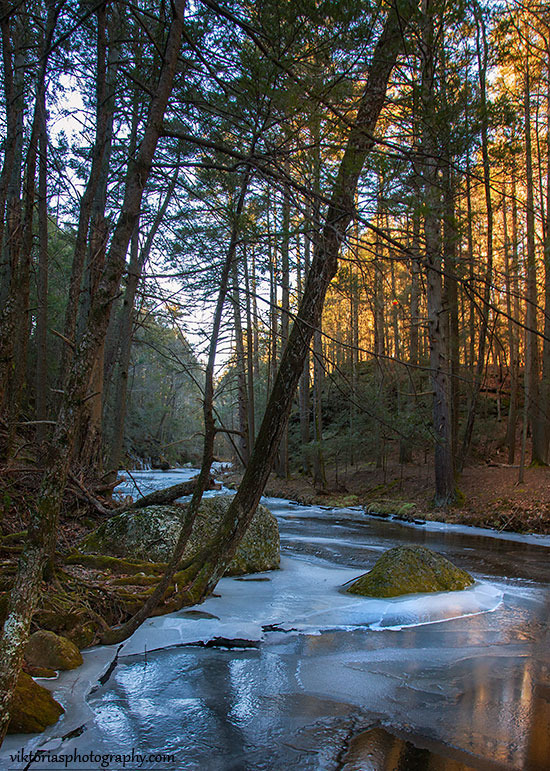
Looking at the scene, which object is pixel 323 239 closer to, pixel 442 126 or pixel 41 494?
pixel 442 126

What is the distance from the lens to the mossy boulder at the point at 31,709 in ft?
9.38

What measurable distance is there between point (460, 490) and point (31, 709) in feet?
45.1

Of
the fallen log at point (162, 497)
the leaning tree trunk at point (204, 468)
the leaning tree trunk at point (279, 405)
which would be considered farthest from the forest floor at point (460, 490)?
the leaning tree trunk at point (204, 468)

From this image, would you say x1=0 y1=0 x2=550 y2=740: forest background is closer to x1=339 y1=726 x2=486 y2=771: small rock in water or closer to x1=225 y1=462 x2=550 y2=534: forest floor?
x1=339 y1=726 x2=486 y2=771: small rock in water

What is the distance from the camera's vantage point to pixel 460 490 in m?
14.7

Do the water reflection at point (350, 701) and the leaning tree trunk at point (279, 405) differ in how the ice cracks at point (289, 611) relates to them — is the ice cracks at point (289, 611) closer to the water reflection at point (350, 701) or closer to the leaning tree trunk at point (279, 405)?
the water reflection at point (350, 701)

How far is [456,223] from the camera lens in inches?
155

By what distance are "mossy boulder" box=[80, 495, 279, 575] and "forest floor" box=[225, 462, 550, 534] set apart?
7.13 m

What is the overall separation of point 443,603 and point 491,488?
31.4 ft

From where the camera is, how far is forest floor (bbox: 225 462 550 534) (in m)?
12.0

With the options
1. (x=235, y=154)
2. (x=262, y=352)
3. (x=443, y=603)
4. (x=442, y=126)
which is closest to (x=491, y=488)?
(x=443, y=603)

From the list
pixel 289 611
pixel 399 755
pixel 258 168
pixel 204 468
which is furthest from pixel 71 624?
pixel 258 168

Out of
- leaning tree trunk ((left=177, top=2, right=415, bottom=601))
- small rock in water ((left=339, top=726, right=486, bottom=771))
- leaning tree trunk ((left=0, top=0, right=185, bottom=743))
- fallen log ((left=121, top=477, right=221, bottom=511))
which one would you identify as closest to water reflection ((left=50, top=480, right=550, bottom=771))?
small rock in water ((left=339, top=726, right=486, bottom=771))

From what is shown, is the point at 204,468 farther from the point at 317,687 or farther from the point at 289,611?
the point at 289,611
